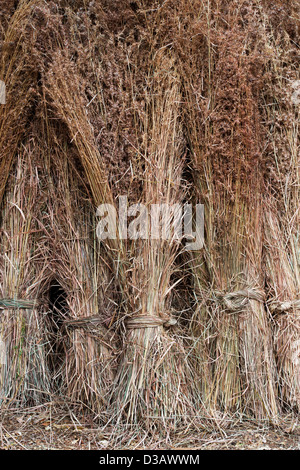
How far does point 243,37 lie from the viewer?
5.74 feet

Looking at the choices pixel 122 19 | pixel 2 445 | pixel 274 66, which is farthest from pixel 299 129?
pixel 2 445

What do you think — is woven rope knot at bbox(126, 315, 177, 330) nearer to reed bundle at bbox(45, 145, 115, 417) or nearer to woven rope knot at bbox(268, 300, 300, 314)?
reed bundle at bbox(45, 145, 115, 417)

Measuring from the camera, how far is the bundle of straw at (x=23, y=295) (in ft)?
5.80

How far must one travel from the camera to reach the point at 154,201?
1.69 m

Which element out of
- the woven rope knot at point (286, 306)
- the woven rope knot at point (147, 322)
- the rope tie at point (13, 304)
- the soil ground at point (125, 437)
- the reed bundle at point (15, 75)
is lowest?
the soil ground at point (125, 437)

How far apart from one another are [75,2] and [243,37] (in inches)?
25.9

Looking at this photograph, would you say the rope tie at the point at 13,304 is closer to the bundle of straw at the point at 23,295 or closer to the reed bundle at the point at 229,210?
the bundle of straw at the point at 23,295

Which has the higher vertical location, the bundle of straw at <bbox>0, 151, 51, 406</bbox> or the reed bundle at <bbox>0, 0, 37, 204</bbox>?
the reed bundle at <bbox>0, 0, 37, 204</bbox>

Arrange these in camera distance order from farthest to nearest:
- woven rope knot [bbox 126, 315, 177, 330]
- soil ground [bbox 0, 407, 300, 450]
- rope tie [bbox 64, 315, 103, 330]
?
rope tie [bbox 64, 315, 103, 330], woven rope knot [bbox 126, 315, 177, 330], soil ground [bbox 0, 407, 300, 450]

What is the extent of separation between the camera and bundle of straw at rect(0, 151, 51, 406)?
69.6 inches

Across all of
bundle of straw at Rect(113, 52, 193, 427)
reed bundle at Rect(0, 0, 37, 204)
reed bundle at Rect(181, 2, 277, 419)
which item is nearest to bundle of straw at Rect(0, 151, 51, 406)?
reed bundle at Rect(0, 0, 37, 204)

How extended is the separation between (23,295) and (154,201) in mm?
617

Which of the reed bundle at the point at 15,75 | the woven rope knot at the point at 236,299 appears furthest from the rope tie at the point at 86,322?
the reed bundle at the point at 15,75

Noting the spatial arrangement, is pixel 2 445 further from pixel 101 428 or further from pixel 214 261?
pixel 214 261
